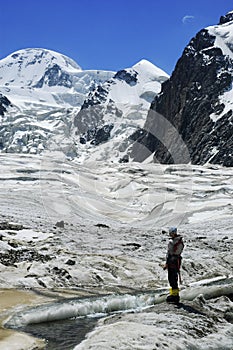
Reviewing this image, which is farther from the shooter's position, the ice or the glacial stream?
the glacial stream

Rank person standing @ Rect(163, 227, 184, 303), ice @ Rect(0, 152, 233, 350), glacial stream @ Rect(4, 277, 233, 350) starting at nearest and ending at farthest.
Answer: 1. ice @ Rect(0, 152, 233, 350)
2. glacial stream @ Rect(4, 277, 233, 350)
3. person standing @ Rect(163, 227, 184, 303)

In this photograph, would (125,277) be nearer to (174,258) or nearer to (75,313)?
(75,313)

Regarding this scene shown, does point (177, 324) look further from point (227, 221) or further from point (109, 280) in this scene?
point (227, 221)

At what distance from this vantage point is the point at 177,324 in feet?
43.1

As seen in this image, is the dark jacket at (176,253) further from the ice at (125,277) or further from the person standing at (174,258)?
the ice at (125,277)

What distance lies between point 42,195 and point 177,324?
5603cm

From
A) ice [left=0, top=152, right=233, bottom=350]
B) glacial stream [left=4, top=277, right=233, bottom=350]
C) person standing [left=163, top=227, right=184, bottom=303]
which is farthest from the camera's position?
person standing [left=163, top=227, right=184, bottom=303]

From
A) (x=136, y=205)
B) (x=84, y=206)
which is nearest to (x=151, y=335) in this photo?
(x=84, y=206)

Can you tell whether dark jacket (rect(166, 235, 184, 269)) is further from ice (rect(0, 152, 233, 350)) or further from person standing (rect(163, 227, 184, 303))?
ice (rect(0, 152, 233, 350))

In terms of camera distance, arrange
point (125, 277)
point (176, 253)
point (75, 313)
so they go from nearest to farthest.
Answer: point (176, 253)
point (75, 313)
point (125, 277)

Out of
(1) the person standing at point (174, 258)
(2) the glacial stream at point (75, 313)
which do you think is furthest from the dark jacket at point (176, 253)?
(2) the glacial stream at point (75, 313)

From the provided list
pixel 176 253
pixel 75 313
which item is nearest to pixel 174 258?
pixel 176 253

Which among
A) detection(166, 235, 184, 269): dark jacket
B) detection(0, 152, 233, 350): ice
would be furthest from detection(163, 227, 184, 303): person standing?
detection(0, 152, 233, 350): ice

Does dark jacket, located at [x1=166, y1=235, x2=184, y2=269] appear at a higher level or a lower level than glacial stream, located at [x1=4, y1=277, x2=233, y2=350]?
higher
